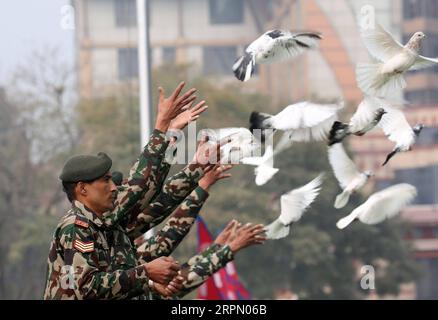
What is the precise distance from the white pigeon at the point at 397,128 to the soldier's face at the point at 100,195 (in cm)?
145

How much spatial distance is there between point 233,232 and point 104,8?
54420 mm

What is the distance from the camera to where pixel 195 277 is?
9.31 metres

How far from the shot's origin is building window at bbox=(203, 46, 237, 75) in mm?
59719

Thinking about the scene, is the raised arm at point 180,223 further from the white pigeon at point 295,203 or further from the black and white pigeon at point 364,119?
the black and white pigeon at point 364,119

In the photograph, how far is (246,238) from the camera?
9219 millimetres

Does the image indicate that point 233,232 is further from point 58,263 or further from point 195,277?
point 58,263

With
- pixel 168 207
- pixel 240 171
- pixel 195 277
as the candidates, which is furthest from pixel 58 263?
pixel 240 171

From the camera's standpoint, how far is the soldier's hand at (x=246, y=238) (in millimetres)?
9195

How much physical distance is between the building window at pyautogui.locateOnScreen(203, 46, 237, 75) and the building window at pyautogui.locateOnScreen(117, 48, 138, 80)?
279 centimetres

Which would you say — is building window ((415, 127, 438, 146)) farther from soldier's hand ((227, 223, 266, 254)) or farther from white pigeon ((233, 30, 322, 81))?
white pigeon ((233, 30, 322, 81))

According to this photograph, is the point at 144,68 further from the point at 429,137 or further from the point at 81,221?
the point at 429,137

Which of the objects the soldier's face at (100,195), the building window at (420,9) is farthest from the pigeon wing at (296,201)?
the building window at (420,9)

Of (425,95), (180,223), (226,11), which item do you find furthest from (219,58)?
(180,223)

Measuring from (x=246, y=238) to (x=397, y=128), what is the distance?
145cm
